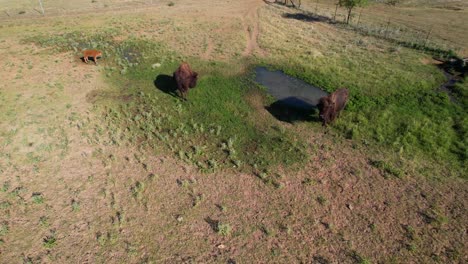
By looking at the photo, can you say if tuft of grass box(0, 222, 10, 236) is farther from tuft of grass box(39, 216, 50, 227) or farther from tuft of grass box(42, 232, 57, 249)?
tuft of grass box(42, 232, 57, 249)

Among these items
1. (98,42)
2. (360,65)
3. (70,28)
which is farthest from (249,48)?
(70,28)

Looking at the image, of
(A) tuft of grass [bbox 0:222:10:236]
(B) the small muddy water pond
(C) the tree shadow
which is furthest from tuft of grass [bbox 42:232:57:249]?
(C) the tree shadow

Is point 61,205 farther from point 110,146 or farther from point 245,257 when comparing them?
point 245,257

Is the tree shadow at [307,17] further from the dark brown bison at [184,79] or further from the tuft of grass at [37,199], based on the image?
the tuft of grass at [37,199]

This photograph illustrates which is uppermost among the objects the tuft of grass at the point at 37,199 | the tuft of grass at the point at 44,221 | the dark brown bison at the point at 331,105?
the dark brown bison at the point at 331,105

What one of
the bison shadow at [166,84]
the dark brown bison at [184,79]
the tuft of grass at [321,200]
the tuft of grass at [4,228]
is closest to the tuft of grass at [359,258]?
the tuft of grass at [321,200]

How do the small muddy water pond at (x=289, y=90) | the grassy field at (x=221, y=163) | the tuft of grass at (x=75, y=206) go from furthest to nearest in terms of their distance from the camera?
1. the small muddy water pond at (x=289, y=90)
2. the tuft of grass at (x=75, y=206)
3. the grassy field at (x=221, y=163)

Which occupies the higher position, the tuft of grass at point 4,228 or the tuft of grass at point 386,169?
the tuft of grass at point 386,169
